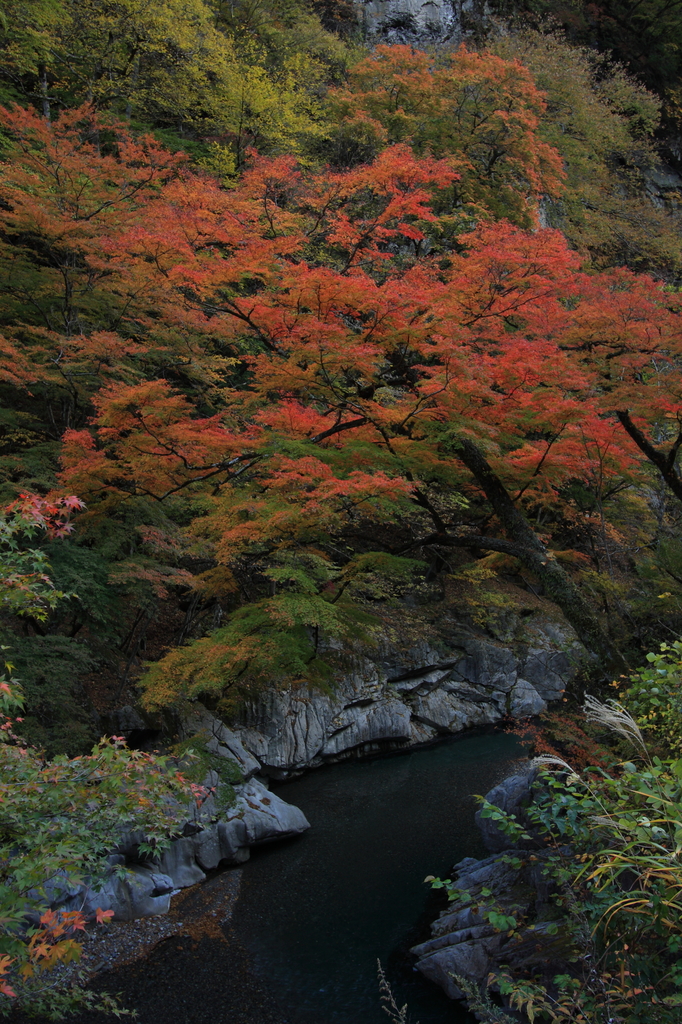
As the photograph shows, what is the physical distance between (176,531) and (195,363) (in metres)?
3.01

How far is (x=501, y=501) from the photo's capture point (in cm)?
834

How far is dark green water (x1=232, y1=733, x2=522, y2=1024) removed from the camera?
6.14 meters

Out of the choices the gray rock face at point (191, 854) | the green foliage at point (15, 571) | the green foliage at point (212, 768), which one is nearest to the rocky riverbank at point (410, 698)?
the green foliage at point (212, 768)

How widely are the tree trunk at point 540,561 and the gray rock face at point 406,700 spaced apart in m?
1.95

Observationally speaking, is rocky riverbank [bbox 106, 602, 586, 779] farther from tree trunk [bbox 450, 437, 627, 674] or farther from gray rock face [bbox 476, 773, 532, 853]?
gray rock face [bbox 476, 773, 532, 853]

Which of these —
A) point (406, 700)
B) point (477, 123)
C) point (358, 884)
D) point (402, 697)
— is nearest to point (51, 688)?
point (358, 884)

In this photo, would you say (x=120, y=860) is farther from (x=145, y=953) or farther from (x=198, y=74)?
(x=198, y=74)

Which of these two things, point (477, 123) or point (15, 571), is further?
point (477, 123)

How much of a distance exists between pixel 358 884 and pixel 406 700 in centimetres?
609

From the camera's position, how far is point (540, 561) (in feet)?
26.2

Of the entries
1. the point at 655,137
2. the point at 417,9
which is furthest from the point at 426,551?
the point at 655,137

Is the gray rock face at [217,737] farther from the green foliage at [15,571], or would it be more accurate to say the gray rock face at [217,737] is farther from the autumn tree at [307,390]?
the green foliage at [15,571]

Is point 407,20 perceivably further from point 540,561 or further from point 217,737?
point 217,737

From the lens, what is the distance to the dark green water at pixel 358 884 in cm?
614
